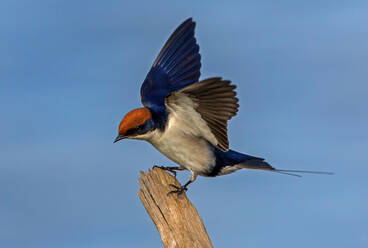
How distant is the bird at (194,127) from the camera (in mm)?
6145

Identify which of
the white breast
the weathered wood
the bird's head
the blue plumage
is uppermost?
the blue plumage

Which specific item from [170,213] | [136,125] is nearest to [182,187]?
[170,213]

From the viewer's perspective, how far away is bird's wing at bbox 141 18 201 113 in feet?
26.9

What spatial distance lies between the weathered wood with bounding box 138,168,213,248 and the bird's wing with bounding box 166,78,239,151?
72cm

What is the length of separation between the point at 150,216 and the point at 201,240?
68 centimetres

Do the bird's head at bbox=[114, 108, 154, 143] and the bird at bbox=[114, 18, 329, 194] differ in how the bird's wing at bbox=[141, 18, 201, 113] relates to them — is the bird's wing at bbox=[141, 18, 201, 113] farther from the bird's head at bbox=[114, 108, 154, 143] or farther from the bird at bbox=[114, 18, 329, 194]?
the bird's head at bbox=[114, 108, 154, 143]

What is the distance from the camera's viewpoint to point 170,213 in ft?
22.0

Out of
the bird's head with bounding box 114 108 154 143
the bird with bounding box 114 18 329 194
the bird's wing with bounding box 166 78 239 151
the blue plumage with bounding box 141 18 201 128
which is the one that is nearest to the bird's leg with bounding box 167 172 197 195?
the bird with bounding box 114 18 329 194

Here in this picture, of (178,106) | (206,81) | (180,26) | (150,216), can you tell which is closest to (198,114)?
(178,106)

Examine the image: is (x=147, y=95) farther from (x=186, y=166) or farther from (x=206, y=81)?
(x=206, y=81)

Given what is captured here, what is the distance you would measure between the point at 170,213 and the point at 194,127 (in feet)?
3.31

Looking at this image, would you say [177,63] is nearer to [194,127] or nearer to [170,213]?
[194,127]

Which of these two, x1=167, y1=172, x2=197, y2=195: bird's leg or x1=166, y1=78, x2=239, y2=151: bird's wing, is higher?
x1=166, y1=78, x2=239, y2=151: bird's wing

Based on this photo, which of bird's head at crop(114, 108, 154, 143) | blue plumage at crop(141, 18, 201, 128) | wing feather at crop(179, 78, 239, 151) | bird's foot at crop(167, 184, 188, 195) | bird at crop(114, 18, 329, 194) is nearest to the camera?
wing feather at crop(179, 78, 239, 151)
